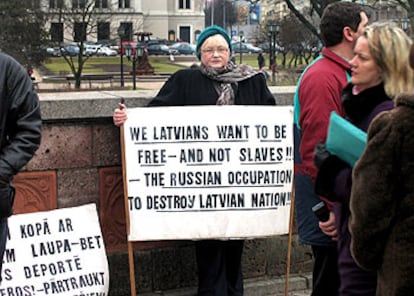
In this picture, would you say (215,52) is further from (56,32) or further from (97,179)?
(56,32)

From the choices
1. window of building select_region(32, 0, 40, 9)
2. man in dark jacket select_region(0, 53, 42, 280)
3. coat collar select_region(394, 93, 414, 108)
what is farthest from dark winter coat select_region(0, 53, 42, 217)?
window of building select_region(32, 0, 40, 9)

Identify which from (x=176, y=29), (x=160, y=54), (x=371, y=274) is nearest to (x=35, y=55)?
(x=160, y=54)

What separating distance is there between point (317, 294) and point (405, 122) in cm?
186

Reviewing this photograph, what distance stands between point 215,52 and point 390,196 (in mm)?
2327

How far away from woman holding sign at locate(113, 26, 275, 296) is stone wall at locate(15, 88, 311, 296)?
33cm

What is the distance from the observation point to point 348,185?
9.79 ft

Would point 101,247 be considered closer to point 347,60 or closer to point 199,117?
point 199,117

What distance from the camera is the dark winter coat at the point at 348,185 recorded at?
9.75 ft

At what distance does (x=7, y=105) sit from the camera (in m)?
3.29

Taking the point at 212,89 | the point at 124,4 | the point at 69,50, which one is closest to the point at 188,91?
the point at 212,89

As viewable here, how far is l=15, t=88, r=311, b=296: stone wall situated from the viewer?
461 cm

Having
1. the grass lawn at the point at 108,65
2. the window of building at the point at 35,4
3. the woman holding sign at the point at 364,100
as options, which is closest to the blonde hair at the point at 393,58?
the woman holding sign at the point at 364,100

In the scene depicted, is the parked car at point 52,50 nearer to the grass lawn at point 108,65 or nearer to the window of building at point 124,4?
the grass lawn at point 108,65

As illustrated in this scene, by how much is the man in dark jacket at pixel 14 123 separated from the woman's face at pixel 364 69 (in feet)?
5.24
